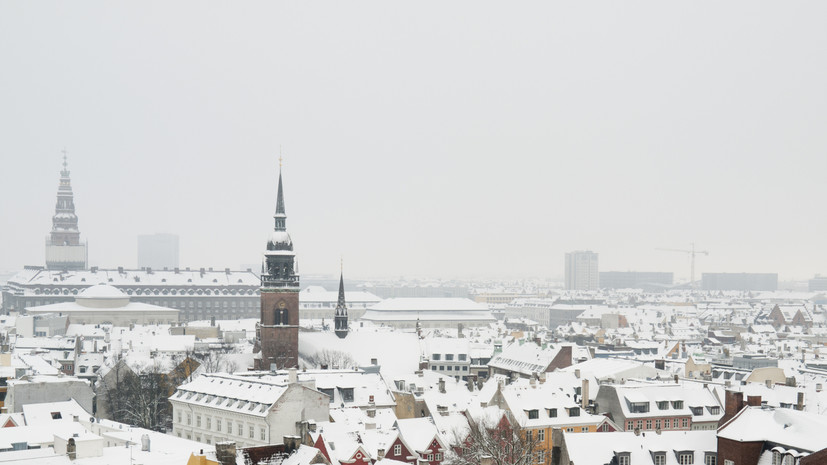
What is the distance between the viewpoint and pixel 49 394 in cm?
8000

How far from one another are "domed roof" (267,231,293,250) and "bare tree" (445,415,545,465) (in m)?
47.9

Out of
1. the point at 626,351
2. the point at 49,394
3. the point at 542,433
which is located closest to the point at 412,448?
the point at 542,433

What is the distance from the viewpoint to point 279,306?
366 feet

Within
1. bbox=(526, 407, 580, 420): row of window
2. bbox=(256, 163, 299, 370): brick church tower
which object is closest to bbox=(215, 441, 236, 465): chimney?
bbox=(526, 407, 580, 420): row of window

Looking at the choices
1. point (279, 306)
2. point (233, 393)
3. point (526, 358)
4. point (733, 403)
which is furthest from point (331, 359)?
point (733, 403)

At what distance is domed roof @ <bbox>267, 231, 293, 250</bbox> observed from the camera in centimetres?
11188

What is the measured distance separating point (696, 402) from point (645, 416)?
17.7 ft

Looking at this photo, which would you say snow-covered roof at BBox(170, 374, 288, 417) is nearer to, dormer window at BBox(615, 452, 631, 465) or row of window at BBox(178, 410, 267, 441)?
row of window at BBox(178, 410, 267, 441)

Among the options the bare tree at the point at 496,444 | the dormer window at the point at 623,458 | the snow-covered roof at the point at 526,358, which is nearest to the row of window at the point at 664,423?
the bare tree at the point at 496,444

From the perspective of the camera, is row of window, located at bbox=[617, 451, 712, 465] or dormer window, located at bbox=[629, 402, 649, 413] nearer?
row of window, located at bbox=[617, 451, 712, 465]

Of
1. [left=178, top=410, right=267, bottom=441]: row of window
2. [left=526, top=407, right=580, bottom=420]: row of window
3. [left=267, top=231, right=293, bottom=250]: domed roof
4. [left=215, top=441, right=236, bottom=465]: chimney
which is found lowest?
[left=178, top=410, right=267, bottom=441]: row of window

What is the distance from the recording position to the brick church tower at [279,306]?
364 feet

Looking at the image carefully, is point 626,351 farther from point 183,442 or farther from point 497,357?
point 183,442

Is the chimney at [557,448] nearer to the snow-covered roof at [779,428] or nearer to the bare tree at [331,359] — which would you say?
the snow-covered roof at [779,428]
